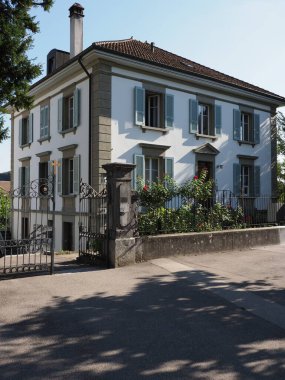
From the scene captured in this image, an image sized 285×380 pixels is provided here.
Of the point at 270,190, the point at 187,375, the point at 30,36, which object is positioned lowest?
the point at 187,375

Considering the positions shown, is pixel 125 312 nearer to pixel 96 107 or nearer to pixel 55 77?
pixel 96 107

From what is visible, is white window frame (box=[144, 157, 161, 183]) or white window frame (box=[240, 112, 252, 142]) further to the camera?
white window frame (box=[240, 112, 252, 142])

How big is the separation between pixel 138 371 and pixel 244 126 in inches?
717

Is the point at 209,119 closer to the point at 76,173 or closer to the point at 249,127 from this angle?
the point at 249,127

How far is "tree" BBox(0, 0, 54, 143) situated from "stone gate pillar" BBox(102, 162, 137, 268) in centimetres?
362

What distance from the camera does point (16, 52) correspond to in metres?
10.0

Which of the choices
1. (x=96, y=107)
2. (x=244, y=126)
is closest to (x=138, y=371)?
(x=96, y=107)

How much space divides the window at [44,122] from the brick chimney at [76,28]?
2.81 metres

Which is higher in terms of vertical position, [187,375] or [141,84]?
[141,84]

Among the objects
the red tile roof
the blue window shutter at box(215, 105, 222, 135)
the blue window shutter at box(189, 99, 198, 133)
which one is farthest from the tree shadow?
the blue window shutter at box(215, 105, 222, 135)

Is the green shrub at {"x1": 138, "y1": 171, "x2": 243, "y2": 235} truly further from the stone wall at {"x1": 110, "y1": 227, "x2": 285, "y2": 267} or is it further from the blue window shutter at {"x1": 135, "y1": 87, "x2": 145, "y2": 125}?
the blue window shutter at {"x1": 135, "y1": 87, "x2": 145, "y2": 125}

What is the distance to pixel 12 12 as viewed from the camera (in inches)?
384

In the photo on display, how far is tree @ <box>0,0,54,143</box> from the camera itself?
9672 mm

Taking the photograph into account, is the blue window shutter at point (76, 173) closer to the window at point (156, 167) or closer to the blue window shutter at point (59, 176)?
the blue window shutter at point (59, 176)
